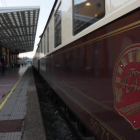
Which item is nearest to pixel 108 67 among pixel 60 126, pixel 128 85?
pixel 128 85

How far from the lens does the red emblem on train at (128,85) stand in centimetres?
125

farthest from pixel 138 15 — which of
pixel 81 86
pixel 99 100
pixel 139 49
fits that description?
pixel 81 86

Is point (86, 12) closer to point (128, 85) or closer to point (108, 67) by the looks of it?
point (108, 67)

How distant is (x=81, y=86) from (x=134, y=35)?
127 centimetres

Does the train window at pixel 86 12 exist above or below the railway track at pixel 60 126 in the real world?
above

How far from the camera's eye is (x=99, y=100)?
1856mm

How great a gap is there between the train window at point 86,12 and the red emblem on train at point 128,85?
2.10 ft

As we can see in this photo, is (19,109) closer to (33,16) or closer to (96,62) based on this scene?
(96,62)

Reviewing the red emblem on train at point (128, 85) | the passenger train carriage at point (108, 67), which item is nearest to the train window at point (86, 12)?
the passenger train carriage at point (108, 67)

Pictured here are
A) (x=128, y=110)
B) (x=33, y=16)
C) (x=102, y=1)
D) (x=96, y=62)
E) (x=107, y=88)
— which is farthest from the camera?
(x=33, y=16)

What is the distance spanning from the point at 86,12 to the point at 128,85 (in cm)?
127

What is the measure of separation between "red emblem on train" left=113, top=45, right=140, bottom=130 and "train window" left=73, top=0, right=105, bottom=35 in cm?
64

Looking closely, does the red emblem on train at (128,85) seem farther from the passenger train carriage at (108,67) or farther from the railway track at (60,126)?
the railway track at (60,126)

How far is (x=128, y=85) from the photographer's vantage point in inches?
53.4
